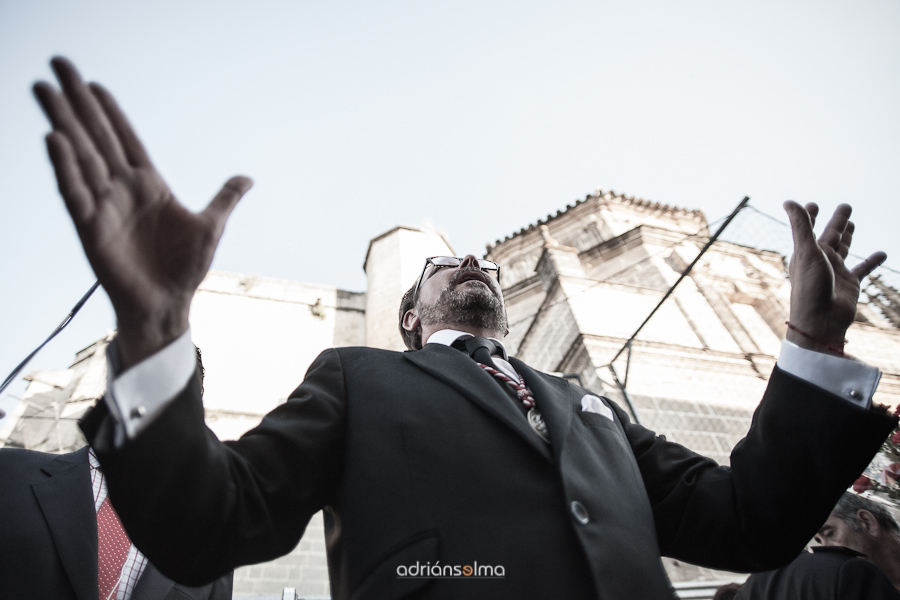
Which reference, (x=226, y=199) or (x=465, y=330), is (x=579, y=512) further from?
(x=465, y=330)

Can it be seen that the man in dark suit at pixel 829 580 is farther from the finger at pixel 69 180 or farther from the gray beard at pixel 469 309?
the finger at pixel 69 180

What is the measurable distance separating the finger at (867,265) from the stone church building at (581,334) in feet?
16.2

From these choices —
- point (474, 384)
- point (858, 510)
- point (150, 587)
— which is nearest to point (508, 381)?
point (474, 384)

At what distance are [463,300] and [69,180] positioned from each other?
5.39 feet

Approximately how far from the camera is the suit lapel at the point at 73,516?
1.86 meters

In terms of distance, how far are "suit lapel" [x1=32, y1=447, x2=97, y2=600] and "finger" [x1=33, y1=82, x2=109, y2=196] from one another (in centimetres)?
174

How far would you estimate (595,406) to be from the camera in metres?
1.80

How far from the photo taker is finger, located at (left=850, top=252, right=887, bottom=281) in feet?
4.99

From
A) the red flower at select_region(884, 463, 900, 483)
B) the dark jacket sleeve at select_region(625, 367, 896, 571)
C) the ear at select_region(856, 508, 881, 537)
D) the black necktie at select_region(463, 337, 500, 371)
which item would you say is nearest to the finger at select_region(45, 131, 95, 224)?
the black necktie at select_region(463, 337, 500, 371)

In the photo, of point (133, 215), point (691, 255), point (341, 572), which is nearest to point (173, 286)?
point (133, 215)

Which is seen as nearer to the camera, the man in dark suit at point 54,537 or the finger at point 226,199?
the finger at point 226,199

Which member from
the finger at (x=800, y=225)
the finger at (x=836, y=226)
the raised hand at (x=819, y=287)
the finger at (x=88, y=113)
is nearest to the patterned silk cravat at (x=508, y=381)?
the raised hand at (x=819, y=287)

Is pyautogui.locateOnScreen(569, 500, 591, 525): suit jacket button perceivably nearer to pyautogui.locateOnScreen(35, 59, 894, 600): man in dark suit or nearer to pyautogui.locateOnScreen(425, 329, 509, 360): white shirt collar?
pyautogui.locateOnScreen(35, 59, 894, 600): man in dark suit

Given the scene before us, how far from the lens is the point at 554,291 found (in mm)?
9430
